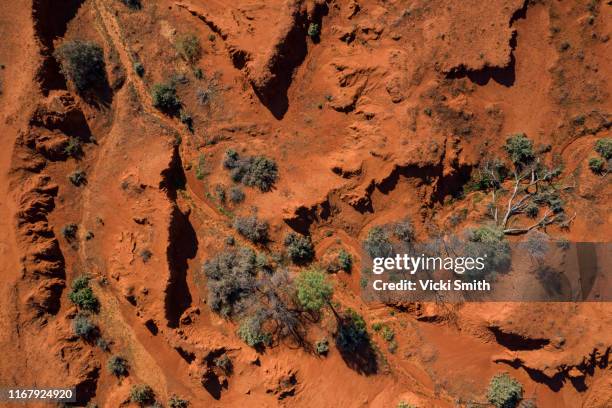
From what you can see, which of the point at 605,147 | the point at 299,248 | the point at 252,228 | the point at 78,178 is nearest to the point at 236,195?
the point at 252,228

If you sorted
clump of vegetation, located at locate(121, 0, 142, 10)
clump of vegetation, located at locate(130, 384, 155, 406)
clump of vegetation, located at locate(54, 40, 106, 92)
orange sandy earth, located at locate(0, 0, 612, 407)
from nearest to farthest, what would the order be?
orange sandy earth, located at locate(0, 0, 612, 407) → clump of vegetation, located at locate(130, 384, 155, 406) → clump of vegetation, located at locate(54, 40, 106, 92) → clump of vegetation, located at locate(121, 0, 142, 10)

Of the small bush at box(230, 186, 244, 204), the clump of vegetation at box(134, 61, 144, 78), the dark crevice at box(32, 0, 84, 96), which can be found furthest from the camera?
the clump of vegetation at box(134, 61, 144, 78)

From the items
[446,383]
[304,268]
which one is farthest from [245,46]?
[446,383]

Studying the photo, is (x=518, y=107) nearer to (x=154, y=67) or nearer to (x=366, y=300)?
(x=366, y=300)

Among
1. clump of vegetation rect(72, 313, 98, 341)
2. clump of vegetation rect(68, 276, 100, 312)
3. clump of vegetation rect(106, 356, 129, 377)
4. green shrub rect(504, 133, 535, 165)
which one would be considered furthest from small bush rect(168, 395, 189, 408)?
green shrub rect(504, 133, 535, 165)

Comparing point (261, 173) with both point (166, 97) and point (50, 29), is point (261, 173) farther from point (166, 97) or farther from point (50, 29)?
point (50, 29)

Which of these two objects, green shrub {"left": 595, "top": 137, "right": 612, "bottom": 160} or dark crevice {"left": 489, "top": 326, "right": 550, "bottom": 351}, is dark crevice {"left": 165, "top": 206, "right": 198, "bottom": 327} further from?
green shrub {"left": 595, "top": 137, "right": 612, "bottom": 160}
